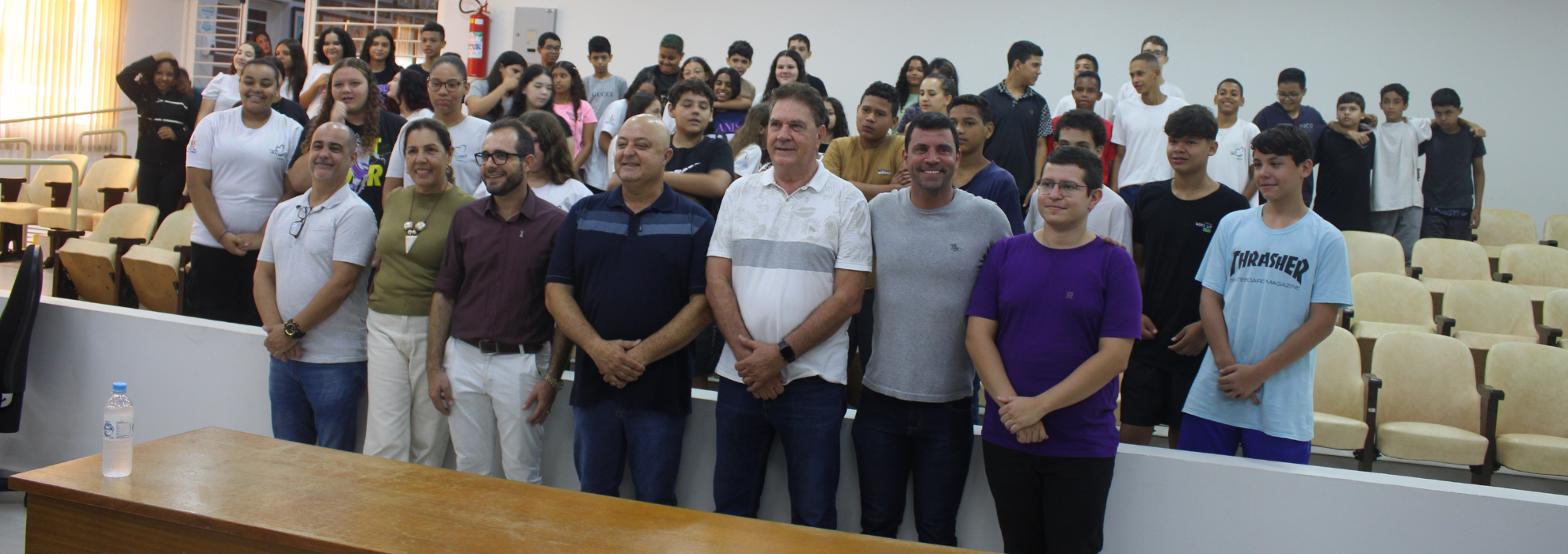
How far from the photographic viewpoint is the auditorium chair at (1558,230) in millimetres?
6605

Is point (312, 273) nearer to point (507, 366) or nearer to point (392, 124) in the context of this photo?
point (507, 366)

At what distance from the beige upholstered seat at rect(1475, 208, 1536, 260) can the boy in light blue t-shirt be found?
5.44 meters

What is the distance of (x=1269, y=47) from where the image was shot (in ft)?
24.2

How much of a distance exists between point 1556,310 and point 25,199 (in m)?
11.5

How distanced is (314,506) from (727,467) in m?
1.02

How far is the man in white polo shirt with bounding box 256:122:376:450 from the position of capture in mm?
2945

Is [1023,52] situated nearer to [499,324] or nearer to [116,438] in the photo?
[499,324]

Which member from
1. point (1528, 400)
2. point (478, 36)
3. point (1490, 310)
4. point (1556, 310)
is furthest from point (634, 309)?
point (478, 36)

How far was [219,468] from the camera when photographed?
7.29ft

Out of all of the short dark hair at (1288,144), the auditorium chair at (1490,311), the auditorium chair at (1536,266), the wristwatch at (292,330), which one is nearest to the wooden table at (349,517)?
the wristwatch at (292,330)

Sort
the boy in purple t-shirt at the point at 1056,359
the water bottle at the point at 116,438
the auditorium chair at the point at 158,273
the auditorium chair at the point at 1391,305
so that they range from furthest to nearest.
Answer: the auditorium chair at the point at 158,273 < the auditorium chair at the point at 1391,305 < the boy in purple t-shirt at the point at 1056,359 < the water bottle at the point at 116,438

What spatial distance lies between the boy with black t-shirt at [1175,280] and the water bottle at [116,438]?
2.82 metres

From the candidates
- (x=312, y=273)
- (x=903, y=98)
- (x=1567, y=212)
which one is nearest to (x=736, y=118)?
(x=903, y=98)

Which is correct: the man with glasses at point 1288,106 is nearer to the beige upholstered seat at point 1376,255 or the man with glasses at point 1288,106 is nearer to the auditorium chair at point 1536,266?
the beige upholstered seat at point 1376,255
